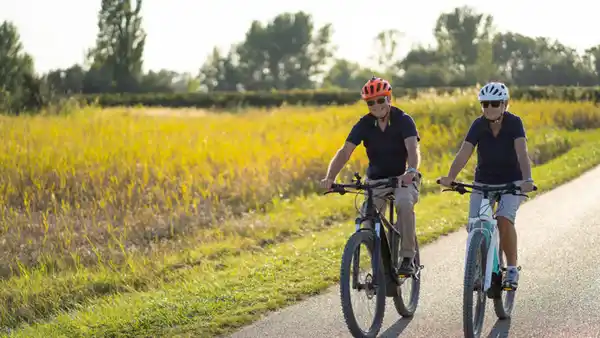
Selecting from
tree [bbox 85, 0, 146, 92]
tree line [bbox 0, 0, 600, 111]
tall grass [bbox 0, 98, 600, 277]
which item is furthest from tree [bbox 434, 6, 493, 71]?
tall grass [bbox 0, 98, 600, 277]

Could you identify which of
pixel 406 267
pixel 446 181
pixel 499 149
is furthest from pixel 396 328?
pixel 499 149

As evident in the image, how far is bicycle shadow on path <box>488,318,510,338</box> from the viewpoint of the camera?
6441mm

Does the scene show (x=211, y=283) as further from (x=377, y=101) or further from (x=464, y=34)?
(x=464, y=34)

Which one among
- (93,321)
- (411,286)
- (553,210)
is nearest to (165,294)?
(93,321)

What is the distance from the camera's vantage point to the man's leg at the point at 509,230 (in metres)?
6.43

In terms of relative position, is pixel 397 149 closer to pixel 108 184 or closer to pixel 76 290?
pixel 76 290

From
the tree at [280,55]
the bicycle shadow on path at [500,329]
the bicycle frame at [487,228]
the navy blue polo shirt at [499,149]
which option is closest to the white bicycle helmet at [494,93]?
the navy blue polo shirt at [499,149]

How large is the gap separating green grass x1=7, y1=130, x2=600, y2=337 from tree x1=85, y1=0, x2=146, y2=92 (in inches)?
2357

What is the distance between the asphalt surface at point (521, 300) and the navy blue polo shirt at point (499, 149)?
1184 mm

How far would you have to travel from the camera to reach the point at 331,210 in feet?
45.1

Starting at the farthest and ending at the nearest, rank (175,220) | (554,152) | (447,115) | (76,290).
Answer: (447,115) < (554,152) < (175,220) < (76,290)

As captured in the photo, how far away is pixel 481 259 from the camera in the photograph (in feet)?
19.9

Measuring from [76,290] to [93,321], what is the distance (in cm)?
196

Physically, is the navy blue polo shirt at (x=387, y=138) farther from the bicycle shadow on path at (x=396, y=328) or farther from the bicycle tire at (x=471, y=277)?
the bicycle shadow on path at (x=396, y=328)
